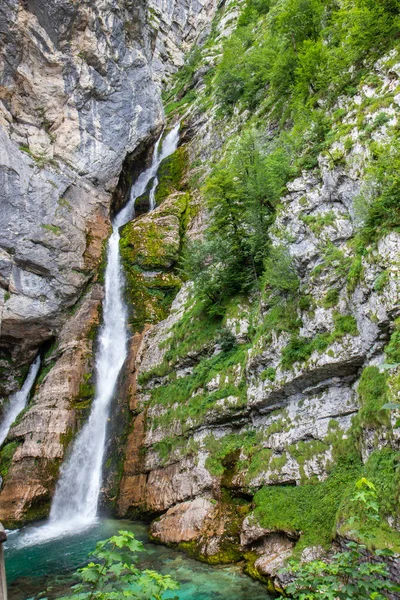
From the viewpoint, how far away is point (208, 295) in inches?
691

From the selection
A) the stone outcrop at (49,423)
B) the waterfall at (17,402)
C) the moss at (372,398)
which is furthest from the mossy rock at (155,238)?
the moss at (372,398)

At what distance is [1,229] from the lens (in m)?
22.6

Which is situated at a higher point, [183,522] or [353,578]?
[353,578]

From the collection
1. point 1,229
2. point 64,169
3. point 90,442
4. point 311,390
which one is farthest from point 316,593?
point 64,169

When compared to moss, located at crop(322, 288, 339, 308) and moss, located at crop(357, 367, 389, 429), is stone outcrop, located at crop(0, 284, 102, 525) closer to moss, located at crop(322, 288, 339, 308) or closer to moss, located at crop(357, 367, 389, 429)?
moss, located at crop(322, 288, 339, 308)

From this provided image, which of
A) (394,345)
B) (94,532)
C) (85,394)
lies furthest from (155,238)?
(394,345)

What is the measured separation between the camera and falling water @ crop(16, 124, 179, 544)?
637 inches

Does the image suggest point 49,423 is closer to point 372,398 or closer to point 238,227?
point 238,227

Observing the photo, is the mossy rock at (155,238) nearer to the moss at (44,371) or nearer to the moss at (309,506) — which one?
the moss at (44,371)

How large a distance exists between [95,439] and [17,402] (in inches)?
232

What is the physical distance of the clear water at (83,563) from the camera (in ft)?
30.2

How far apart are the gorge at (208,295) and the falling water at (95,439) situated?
9cm

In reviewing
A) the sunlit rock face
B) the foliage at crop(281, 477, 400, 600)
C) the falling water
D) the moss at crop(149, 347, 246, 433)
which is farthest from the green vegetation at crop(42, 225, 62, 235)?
the foliage at crop(281, 477, 400, 600)

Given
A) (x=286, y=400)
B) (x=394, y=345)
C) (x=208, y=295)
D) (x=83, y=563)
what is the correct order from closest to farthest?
(x=394, y=345) < (x=83, y=563) < (x=286, y=400) < (x=208, y=295)
